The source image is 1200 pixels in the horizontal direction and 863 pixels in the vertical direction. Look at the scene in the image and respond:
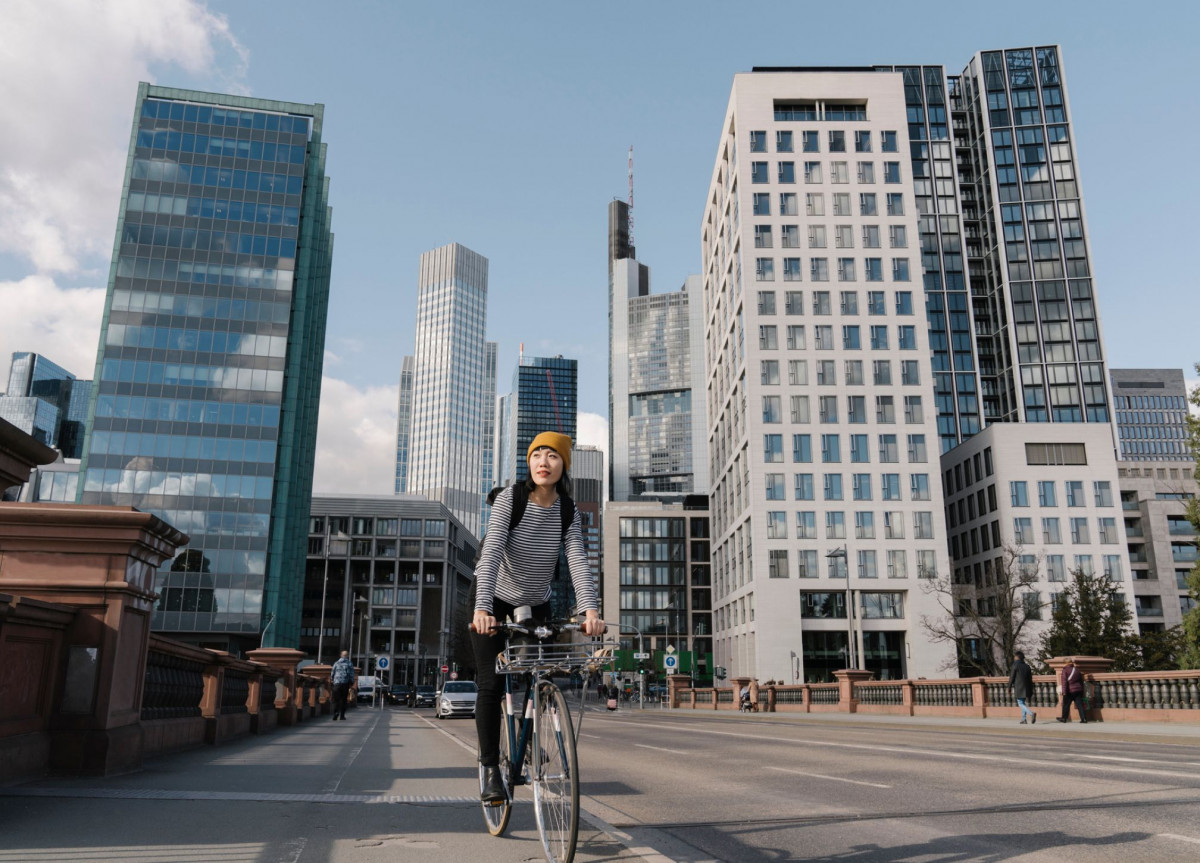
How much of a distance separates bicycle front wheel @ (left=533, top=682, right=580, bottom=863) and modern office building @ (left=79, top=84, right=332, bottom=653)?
72.7 metres

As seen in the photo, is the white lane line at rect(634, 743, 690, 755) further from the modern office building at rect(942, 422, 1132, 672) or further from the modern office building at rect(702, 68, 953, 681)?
the modern office building at rect(942, 422, 1132, 672)

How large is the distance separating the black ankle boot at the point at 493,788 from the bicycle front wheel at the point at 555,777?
1.13 ft

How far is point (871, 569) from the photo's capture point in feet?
212

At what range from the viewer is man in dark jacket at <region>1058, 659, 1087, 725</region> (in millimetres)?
21359

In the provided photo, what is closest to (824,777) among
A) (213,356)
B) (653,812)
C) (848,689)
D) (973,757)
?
(653,812)

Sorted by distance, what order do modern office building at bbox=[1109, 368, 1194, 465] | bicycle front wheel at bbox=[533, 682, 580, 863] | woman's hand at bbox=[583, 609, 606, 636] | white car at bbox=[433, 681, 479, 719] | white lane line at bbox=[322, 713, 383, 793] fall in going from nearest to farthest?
bicycle front wheel at bbox=[533, 682, 580, 863] < woman's hand at bbox=[583, 609, 606, 636] < white lane line at bbox=[322, 713, 383, 793] < white car at bbox=[433, 681, 479, 719] < modern office building at bbox=[1109, 368, 1194, 465]

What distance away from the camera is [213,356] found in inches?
3002

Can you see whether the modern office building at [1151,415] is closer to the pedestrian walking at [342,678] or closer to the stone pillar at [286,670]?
the pedestrian walking at [342,678]

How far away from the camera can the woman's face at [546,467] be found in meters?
5.25

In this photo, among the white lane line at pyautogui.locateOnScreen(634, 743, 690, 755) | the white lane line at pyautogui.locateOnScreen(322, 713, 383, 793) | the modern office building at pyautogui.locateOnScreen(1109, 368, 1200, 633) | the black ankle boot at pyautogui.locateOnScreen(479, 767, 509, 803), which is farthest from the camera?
the modern office building at pyautogui.locateOnScreen(1109, 368, 1200, 633)

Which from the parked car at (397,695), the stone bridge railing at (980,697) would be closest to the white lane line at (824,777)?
the stone bridge railing at (980,697)

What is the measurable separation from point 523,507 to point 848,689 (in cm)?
3541

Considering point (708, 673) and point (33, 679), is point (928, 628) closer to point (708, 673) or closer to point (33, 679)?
point (708, 673)

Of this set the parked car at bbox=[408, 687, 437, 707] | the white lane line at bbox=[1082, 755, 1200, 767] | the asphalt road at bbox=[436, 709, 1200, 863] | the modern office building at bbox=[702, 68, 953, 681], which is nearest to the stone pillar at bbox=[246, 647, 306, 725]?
the asphalt road at bbox=[436, 709, 1200, 863]
